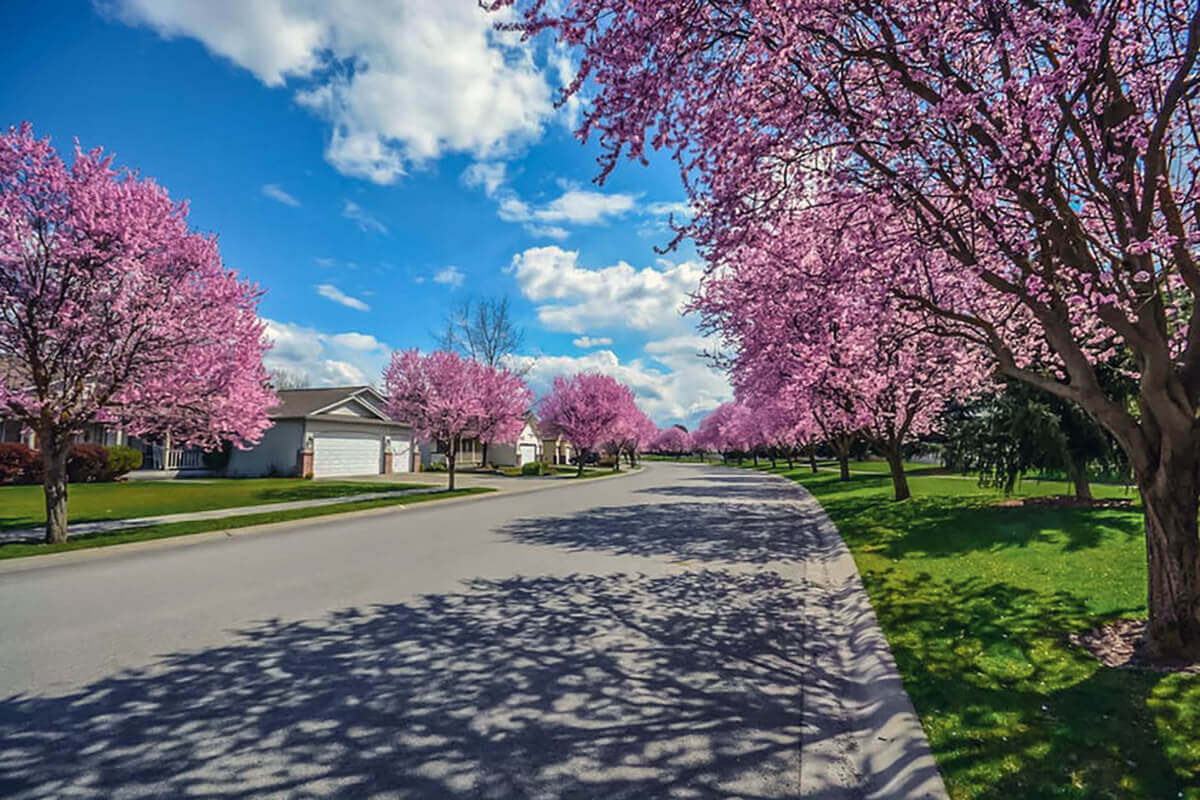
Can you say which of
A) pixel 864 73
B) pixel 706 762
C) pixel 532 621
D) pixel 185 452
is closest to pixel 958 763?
pixel 706 762

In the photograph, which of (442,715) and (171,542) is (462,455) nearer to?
(171,542)

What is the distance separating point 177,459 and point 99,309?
2532 cm

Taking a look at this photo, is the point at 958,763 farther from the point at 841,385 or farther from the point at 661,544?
the point at 841,385

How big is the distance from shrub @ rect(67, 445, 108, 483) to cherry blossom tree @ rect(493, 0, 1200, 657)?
92.4ft

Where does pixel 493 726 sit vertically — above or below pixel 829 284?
below

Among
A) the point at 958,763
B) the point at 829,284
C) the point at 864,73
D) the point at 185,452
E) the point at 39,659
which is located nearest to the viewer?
the point at 958,763

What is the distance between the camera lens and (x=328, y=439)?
1266 inches

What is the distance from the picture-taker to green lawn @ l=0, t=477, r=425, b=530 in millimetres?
14328

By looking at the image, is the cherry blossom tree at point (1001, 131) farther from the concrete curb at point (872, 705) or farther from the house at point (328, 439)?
the house at point (328, 439)

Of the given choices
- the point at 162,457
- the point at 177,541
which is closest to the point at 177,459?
the point at 162,457

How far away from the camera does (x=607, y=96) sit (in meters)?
5.06

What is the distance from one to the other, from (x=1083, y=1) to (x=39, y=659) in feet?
31.5

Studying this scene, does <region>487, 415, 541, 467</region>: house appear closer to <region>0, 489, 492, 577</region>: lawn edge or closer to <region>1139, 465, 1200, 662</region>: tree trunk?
<region>0, 489, 492, 577</region>: lawn edge

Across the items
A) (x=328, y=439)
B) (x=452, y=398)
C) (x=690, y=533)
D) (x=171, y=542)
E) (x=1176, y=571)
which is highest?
(x=452, y=398)
